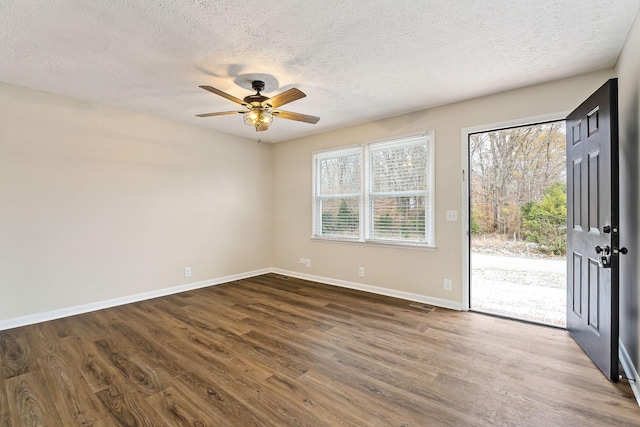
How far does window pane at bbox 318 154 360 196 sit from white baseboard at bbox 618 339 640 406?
320 cm

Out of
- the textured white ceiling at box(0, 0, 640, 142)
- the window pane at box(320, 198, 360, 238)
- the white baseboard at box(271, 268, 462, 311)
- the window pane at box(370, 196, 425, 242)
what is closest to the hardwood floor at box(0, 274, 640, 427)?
the white baseboard at box(271, 268, 462, 311)

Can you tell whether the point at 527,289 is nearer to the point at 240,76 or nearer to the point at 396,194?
the point at 396,194

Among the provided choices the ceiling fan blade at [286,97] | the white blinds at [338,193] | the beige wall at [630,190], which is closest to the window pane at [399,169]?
the white blinds at [338,193]

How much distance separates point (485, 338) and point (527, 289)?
2320 millimetres

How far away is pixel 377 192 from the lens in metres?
4.29

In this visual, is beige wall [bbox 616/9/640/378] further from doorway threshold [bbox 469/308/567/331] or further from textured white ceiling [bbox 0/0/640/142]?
doorway threshold [bbox 469/308/567/331]

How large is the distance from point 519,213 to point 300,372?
477 centimetres

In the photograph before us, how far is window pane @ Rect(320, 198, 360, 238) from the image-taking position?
4.57 meters

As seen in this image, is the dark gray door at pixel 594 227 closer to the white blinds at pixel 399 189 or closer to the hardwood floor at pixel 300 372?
the hardwood floor at pixel 300 372

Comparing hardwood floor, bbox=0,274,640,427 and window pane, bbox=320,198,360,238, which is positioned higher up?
window pane, bbox=320,198,360,238

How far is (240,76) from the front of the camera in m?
2.79

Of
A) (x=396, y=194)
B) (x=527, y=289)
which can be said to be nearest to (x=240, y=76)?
(x=396, y=194)

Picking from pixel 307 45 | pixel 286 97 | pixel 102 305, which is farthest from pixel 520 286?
pixel 102 305

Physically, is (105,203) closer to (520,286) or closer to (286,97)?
(286,97)
